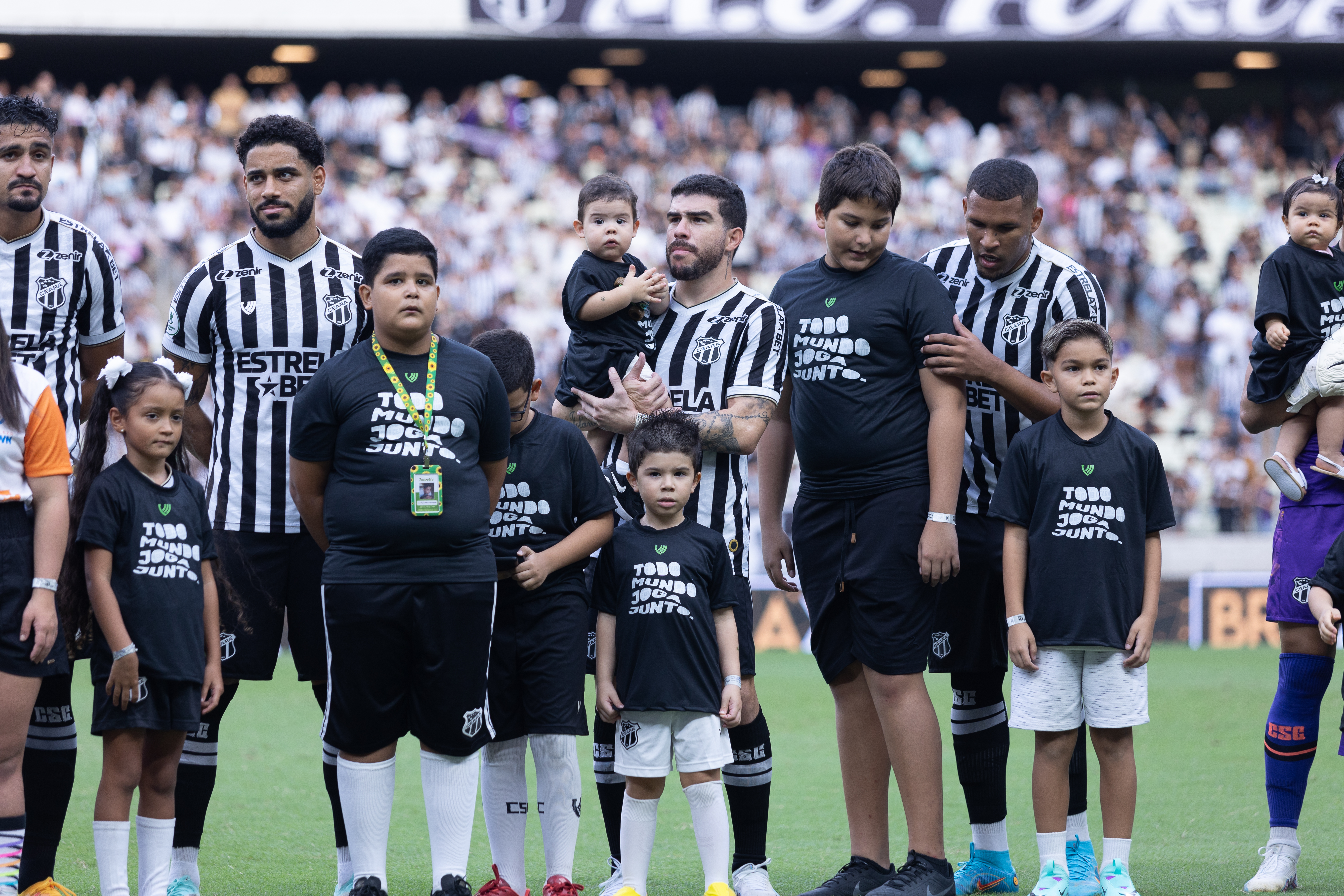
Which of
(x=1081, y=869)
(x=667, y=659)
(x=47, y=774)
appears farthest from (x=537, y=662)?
(x=1081, y=869)

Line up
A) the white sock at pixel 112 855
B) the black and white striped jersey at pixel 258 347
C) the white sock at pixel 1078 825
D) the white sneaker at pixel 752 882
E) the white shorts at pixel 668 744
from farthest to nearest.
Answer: the white sock at pixel 1078 825
the black and white striped jersey at pixel 258 347
the white sneaker at pixel 752 882
the white shorts at pixel 668 744
the white sock at pixel 112 855

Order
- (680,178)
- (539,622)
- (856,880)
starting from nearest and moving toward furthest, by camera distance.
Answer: (539,622) < (856,880) < (680,178)

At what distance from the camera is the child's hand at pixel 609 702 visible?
14.2 feet

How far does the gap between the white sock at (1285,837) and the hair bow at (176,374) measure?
13.3 ft

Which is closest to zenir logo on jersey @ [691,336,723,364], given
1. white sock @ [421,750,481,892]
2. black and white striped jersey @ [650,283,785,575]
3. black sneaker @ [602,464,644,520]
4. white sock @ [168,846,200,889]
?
black and white striped jersey @ [650,283,785,575]

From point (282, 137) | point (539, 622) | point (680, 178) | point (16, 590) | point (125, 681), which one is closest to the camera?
point (16, 590)

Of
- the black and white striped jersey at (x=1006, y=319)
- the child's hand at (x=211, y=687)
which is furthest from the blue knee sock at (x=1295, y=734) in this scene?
the child's hand at (x=211, y=687)

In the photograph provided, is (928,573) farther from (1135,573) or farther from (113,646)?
(113,646)

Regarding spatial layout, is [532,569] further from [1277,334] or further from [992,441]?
[1277,334]

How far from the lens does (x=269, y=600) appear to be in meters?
4.61

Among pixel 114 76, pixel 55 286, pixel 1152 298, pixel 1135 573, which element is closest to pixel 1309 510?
pixel 1135 573

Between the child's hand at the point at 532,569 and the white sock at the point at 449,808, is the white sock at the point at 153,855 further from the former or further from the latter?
the child's hand at the point at 532,569

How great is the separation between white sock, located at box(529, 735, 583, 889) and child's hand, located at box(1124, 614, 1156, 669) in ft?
5.84

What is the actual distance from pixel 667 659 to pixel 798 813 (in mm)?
2314
